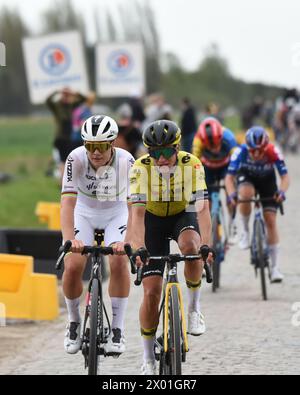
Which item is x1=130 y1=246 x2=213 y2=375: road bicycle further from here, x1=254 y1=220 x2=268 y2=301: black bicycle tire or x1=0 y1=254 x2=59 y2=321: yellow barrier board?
x1=254 y1=220 x2=268 y2=301: black bicycle tire

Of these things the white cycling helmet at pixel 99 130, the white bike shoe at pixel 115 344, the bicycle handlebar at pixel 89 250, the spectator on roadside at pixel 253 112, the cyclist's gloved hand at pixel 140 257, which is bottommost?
the white bike shoe at pixel 115 344

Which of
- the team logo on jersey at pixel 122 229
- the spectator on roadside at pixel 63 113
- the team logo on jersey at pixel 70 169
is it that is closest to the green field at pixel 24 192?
the spectator on roadside at pixel 63 113

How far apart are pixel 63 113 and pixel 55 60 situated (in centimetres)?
527

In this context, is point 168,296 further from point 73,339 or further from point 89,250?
point 73,339

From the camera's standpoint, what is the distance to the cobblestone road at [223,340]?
29.7ft

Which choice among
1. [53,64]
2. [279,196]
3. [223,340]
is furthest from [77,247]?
[53,64]

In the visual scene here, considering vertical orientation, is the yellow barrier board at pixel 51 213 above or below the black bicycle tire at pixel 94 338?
above

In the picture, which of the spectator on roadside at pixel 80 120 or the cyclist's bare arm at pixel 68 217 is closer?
the cyclist's bare arm at pixel 68 217

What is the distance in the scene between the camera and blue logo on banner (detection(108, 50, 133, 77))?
1230 inches

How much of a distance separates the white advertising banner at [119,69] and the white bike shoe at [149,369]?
74.6 feet

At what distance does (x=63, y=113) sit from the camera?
20.7m

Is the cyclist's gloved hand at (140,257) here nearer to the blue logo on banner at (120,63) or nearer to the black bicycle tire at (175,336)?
the black bicycle tire at (175,336)

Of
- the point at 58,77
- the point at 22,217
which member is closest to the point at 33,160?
the point at 58,77
